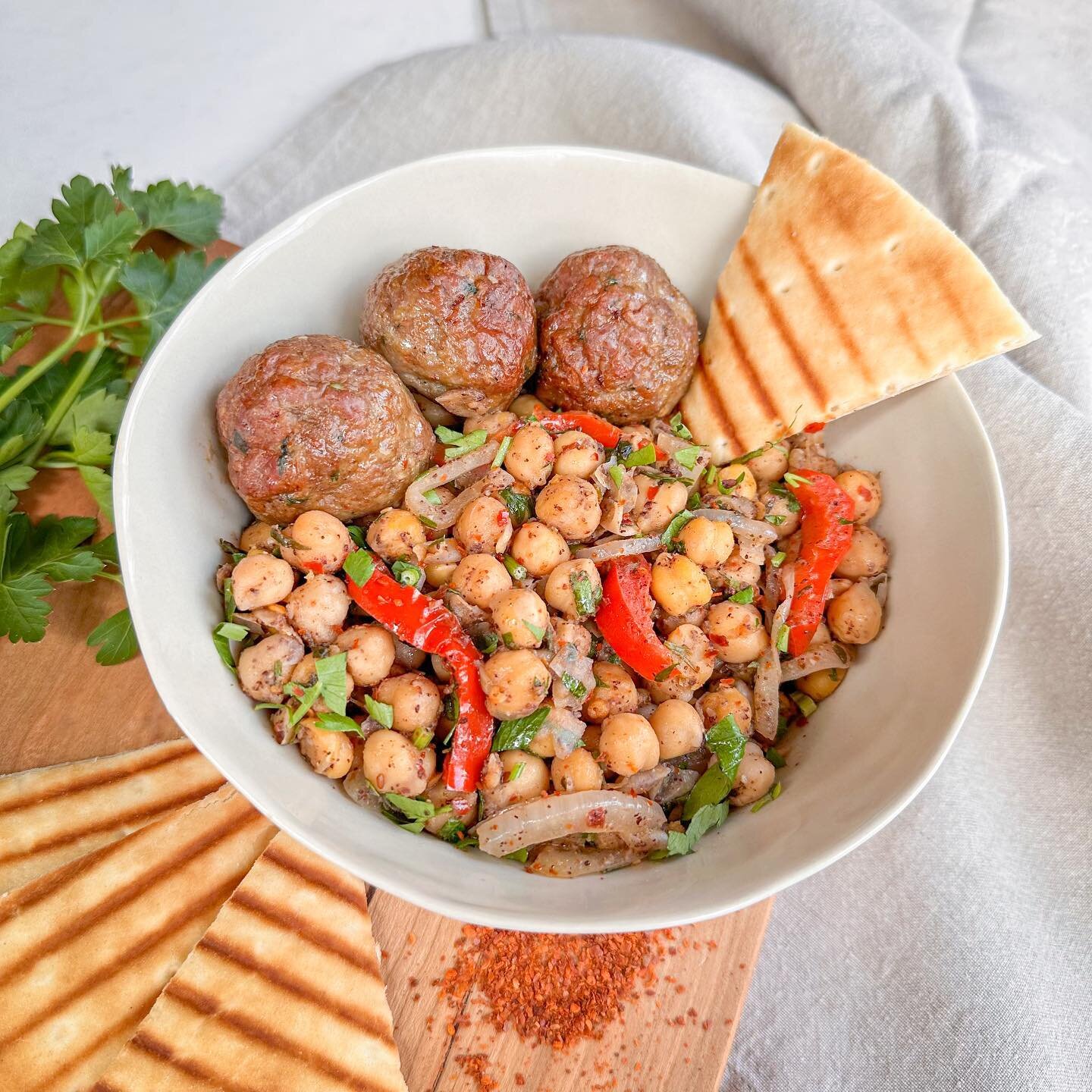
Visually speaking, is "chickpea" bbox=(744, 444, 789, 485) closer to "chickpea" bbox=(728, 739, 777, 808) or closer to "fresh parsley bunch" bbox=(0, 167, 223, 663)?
"chickpea" bbox=(728, 739, 777, 808)

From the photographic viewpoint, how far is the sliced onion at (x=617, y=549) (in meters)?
2.55

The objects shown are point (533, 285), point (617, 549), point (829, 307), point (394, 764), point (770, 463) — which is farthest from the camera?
point (533, 285)

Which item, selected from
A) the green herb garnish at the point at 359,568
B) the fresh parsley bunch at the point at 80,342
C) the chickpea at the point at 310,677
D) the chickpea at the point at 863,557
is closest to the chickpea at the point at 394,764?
the chickpea at the point at 310,677

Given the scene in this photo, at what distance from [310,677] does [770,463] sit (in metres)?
1.48

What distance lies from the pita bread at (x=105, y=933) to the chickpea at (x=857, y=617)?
172 cm

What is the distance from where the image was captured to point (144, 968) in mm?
2449

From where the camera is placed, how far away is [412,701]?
2.31 metres

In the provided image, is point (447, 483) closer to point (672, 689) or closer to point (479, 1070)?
point (672, 689)

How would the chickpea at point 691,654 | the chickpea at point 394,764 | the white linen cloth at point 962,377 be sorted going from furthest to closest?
the white linen cloth at point 962,377 < the chickpea at point 691,654 < the chickpea at point 394,764

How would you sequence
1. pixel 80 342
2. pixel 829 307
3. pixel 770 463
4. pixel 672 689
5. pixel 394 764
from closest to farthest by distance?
pixel 394 764
pixel 672 689
pixel 829 307
pixel 770 463
pixel 80 342

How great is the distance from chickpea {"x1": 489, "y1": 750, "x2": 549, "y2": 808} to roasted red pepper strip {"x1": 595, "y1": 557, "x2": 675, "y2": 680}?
37 cm

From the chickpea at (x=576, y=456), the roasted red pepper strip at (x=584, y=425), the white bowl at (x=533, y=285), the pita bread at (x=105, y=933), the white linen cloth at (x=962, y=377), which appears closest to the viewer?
the white bowl at (x=533, y=285)

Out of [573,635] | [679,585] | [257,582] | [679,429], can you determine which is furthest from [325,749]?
[679,429]

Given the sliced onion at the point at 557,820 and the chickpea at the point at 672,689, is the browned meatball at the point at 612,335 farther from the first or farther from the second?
the sliced onion at the point at 557,820
